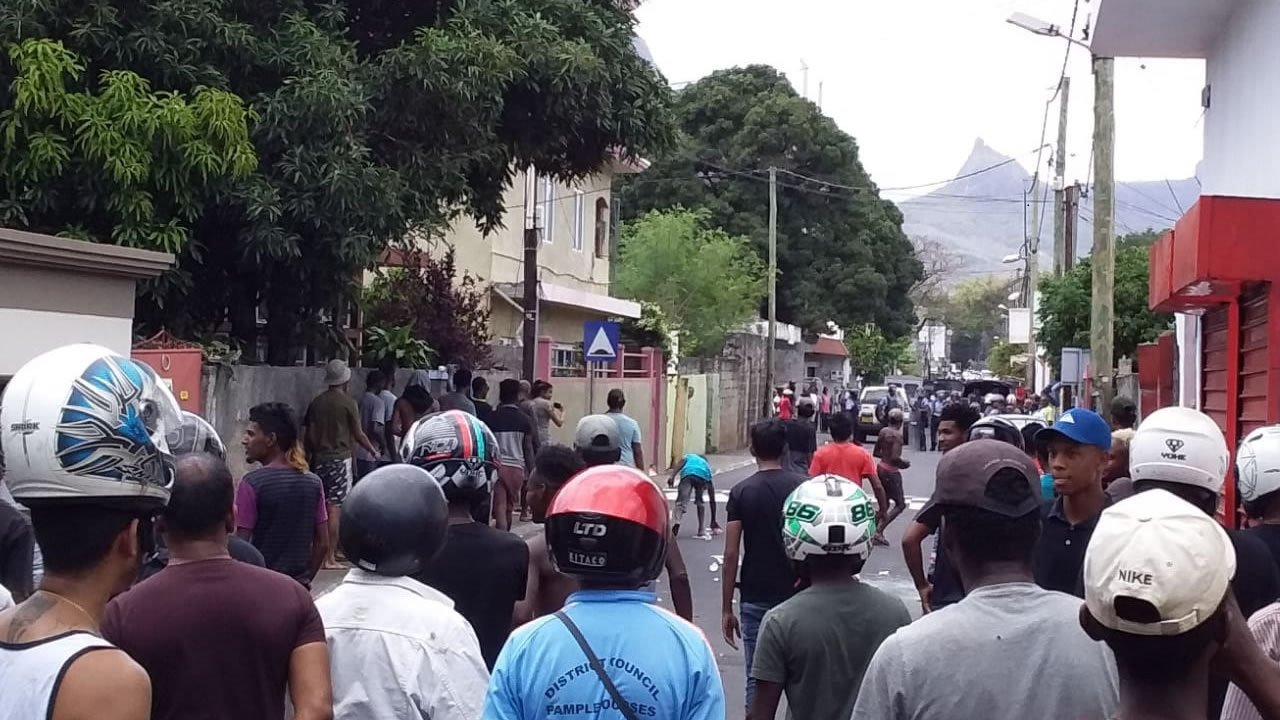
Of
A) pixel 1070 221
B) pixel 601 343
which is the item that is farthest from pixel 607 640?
pixel 1070 221

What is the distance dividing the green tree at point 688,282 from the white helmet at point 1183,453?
1257 inches

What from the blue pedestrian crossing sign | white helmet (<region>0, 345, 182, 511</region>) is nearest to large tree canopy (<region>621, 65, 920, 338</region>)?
the blue pedestrian crossing sign

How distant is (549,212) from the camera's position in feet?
95.0

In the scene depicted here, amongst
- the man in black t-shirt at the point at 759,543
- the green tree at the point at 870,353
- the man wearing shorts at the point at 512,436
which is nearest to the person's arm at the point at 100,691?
the man in black t-shirt at the point at 759,543

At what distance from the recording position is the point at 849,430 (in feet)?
34.8

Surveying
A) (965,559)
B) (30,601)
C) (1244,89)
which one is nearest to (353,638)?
(30,601)

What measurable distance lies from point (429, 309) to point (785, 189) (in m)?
31.3

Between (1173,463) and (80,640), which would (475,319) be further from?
(80,640)

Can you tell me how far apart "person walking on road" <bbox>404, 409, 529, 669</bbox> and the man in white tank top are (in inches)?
82.8

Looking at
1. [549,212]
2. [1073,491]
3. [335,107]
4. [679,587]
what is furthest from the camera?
[549,212]

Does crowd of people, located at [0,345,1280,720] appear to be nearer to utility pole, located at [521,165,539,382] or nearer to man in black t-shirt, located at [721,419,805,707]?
man in black t-shirt, located at [721,419,805,707]

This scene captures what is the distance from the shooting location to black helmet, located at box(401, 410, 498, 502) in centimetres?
482

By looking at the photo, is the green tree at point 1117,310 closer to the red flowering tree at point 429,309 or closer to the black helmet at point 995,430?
the red flowering tree at point 429,309

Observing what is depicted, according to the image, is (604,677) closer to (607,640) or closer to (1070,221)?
(607,640)
